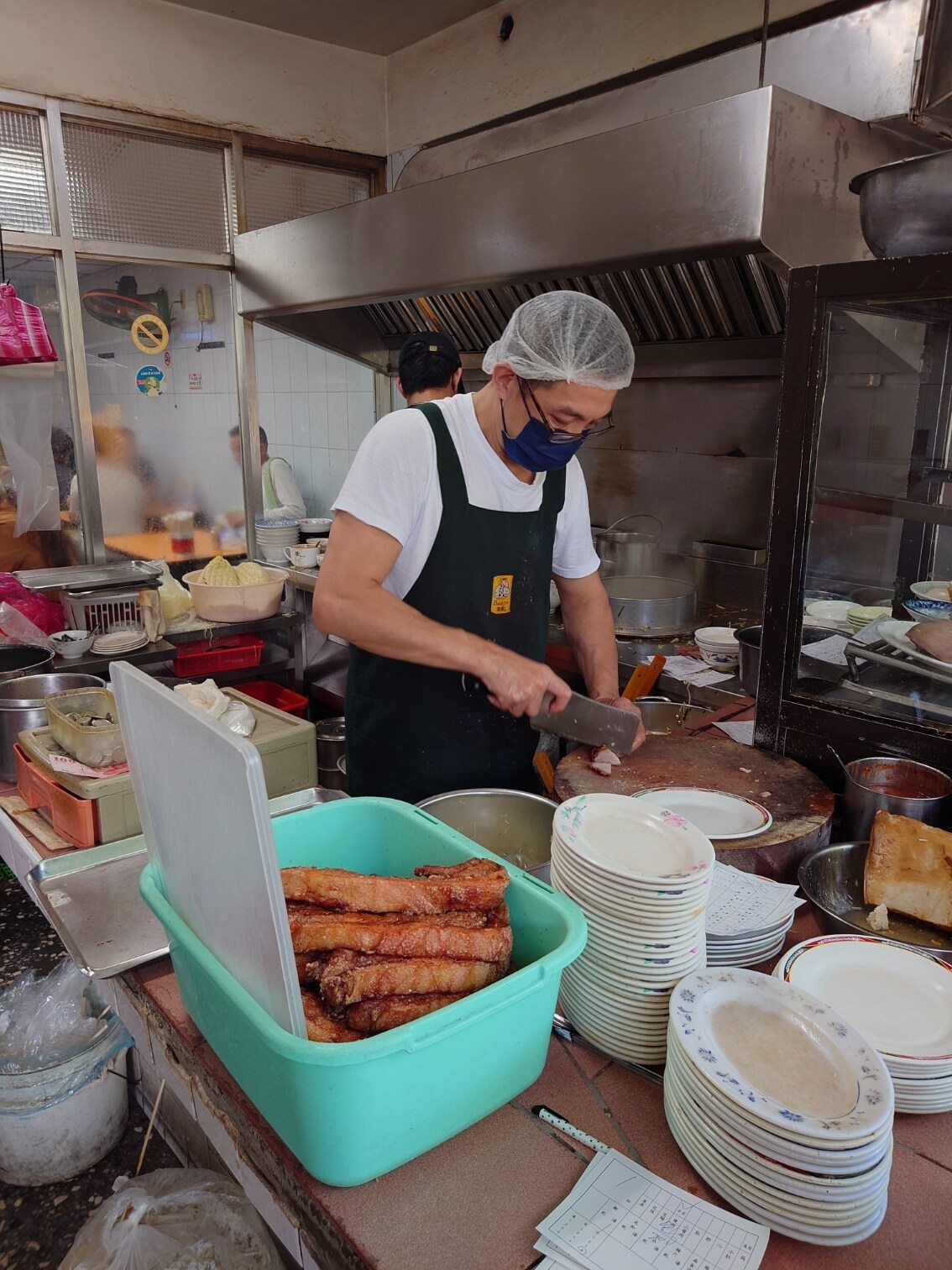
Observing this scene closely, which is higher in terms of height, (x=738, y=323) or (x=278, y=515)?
(x=738, y=323)

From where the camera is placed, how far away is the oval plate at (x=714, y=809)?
65.1 inches

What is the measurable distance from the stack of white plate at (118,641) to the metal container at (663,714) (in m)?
2.48

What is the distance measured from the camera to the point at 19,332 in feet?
12.8

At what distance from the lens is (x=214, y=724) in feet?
2.97

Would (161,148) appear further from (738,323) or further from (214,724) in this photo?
(214,724)

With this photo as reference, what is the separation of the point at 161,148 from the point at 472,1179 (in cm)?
522

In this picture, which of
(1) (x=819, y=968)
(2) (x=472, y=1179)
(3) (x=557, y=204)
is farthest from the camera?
(3) (x=557, y=204)

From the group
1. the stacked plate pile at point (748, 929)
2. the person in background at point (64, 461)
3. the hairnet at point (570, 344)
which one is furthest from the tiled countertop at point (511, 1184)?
the person in background at point (64, 461)

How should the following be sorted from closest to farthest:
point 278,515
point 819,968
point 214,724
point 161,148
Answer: point 214,724 → point 819,968 → point 161,148 → point 278,515

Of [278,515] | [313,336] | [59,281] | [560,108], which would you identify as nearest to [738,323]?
[560,108]

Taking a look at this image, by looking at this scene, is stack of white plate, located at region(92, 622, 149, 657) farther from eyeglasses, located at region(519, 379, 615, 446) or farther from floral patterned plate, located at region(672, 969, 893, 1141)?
floral patterned plate, located at region(672, 969, 893, 1141)

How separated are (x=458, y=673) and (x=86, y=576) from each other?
2.75 meters

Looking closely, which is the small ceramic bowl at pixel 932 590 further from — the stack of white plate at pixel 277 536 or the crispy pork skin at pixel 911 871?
the stack of white plate at pixel 277 536

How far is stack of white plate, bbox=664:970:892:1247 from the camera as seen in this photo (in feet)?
3.05
